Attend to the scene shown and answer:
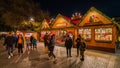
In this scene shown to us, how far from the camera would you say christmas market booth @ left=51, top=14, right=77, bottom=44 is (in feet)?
70.2

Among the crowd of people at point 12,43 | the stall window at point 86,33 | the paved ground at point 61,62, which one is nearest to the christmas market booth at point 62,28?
the stall window at point 86,33

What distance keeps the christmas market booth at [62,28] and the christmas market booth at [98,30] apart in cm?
174

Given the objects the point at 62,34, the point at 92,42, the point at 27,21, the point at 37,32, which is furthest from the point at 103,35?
the point at 27,21

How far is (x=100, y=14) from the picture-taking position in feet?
56.9

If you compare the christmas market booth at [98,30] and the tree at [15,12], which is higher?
the tree at [15,12]

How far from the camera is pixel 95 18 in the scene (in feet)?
58.7

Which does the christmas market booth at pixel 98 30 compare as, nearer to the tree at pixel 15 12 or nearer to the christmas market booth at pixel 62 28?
the christmas market booth at pixel 62 28

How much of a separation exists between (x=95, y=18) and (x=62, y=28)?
267 inches

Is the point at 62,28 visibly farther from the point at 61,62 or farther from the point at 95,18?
the point at 61,62

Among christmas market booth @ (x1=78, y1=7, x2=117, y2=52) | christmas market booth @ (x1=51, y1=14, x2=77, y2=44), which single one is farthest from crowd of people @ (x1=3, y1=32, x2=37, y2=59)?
christmas market booth @ (x1=78, y1=7, x2=117, y2=52)

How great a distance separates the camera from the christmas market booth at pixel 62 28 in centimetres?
2138

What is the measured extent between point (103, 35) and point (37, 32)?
17.5 m

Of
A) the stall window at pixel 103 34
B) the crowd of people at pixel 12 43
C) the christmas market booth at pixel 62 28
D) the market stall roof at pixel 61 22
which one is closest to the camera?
the crowd of people at pixel 12 43

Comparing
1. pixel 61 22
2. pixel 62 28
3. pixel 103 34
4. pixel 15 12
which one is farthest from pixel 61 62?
pixel 15 12
